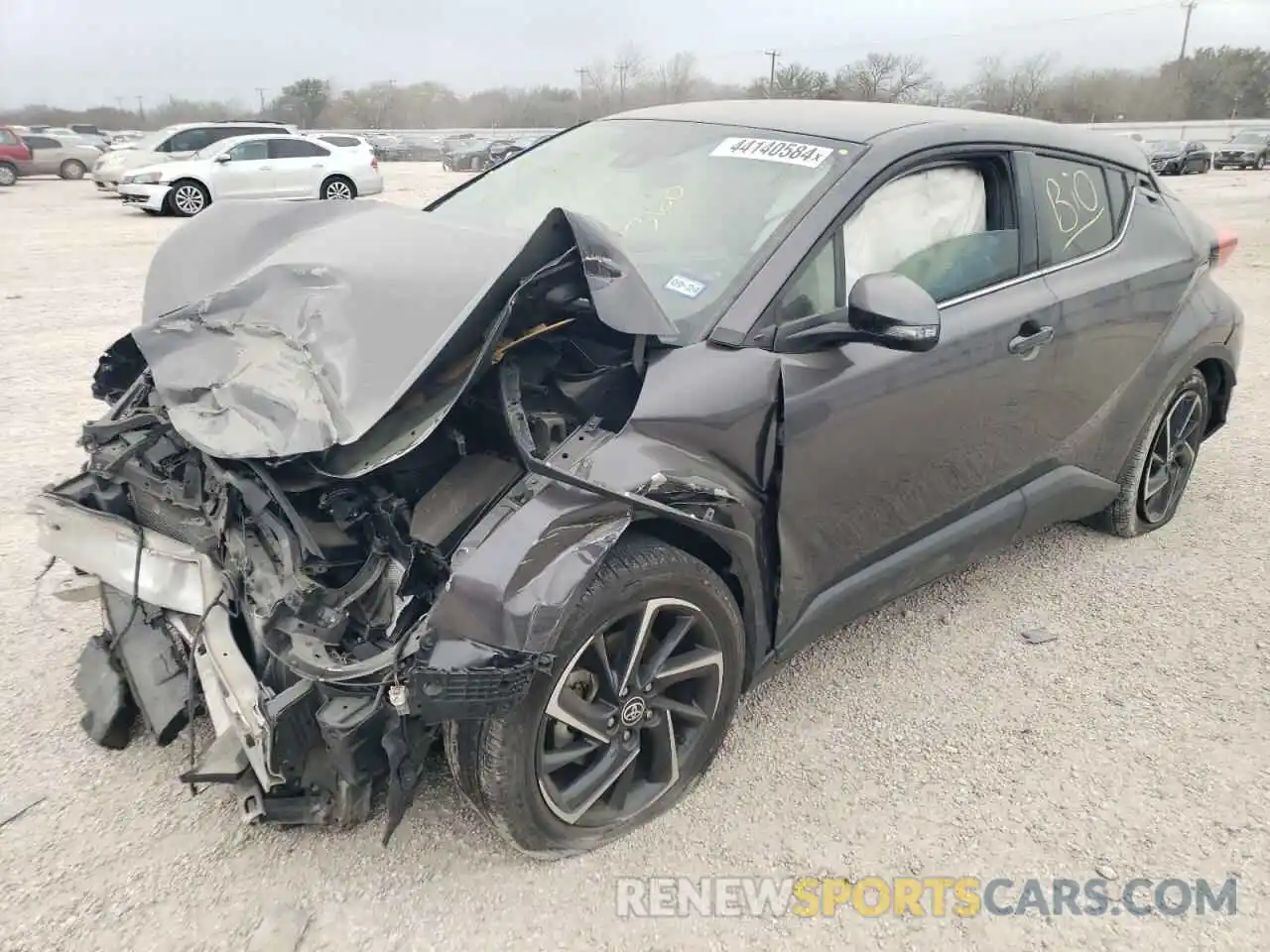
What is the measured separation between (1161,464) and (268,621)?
3.82 m

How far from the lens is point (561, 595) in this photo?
2.03 meters

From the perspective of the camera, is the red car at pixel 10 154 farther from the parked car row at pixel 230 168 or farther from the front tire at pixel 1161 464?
the front tire at pixel 1161 464

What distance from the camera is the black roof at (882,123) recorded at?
293 cm

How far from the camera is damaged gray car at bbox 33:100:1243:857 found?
2.10 meters

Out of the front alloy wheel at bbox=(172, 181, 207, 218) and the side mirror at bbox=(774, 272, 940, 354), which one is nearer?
the side mirror at bbox=(774, 272, 940, 354)

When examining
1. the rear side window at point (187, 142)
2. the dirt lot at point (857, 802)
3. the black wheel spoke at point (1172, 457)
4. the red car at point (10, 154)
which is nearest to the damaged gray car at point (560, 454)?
the dirt lot at point (857, 802)

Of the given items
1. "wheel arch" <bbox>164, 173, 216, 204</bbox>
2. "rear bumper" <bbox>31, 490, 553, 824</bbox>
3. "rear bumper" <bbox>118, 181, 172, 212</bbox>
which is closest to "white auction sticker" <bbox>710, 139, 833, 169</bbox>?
"rear bumper" <bbox>31, 490, 553, 824</bbox>

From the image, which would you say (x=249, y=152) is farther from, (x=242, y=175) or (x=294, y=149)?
(x=294, y=149)

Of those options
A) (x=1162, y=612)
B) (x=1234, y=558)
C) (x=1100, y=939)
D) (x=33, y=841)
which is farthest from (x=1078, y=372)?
(x=33, y=841)

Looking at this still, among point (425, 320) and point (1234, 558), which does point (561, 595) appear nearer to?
point (425, 320)

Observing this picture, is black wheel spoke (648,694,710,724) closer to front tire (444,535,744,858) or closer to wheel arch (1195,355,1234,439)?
front tire (444,535,744,858)

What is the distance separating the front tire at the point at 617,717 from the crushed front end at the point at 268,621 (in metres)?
0.15

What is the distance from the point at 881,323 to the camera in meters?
2.35

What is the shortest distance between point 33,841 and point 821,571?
2204 millimetres
